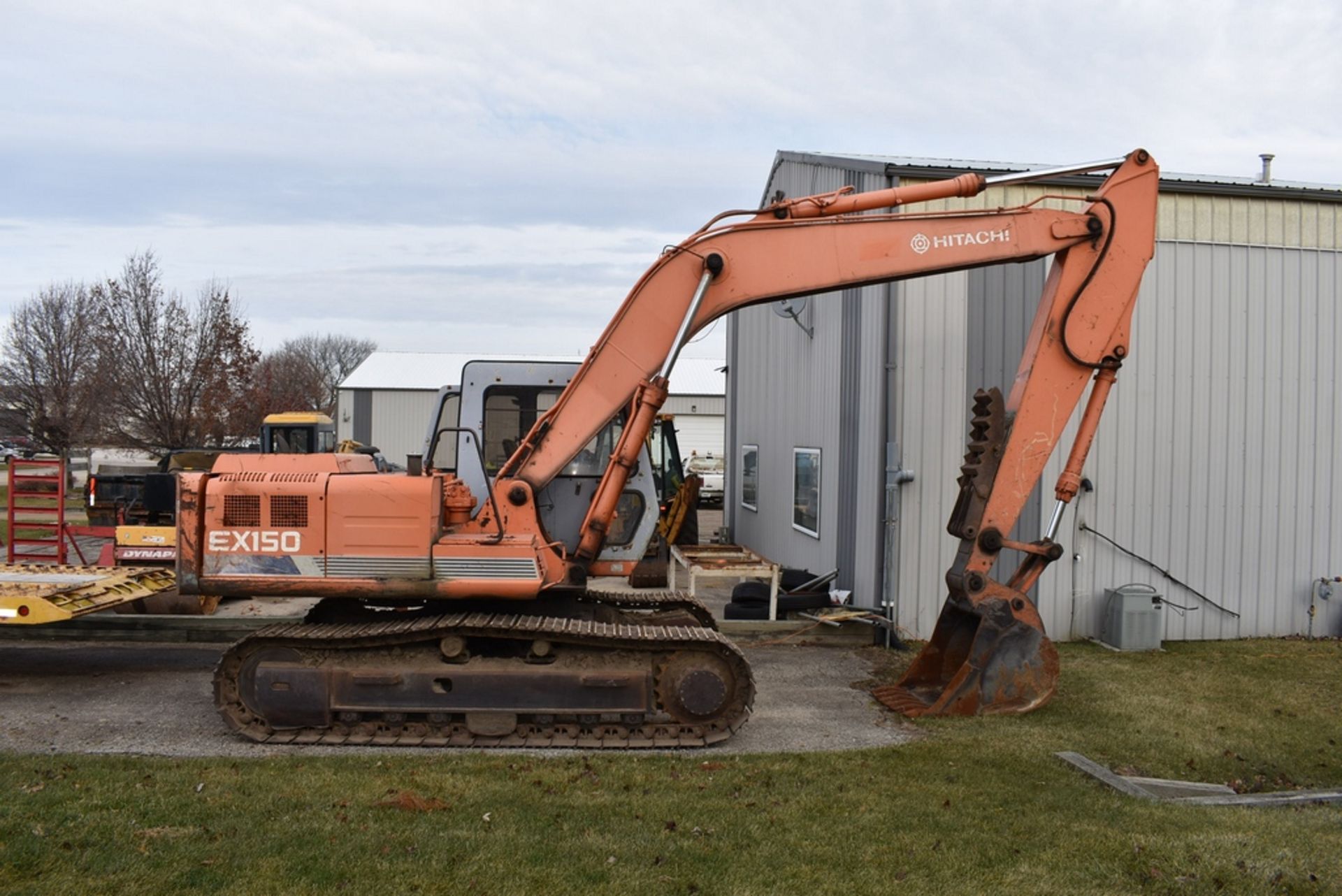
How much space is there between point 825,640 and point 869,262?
477cm

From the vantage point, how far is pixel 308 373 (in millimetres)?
75812

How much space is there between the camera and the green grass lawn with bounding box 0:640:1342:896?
5.46 metres

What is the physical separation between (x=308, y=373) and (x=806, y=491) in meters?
66.3

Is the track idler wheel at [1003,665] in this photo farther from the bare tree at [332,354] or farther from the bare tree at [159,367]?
the bare tree at [332,354]

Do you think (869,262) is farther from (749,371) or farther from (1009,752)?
(749,371)

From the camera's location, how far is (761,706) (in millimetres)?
9539

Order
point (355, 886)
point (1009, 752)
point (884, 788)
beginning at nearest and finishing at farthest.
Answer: point (355, 886) → point (884, 788) → point (1009, 752)

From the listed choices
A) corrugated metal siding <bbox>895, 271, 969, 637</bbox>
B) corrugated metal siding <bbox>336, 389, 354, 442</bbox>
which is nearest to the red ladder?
corrugated metal siding <bbox>895, 271, 969, 637</bbox>

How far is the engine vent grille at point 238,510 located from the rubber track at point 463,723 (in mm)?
836

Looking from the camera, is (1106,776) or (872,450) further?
(872,450)

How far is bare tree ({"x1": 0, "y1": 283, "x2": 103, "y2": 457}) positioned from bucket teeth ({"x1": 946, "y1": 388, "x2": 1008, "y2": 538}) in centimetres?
2374

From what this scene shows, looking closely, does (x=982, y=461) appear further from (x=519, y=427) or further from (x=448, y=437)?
(x=448, y=437)

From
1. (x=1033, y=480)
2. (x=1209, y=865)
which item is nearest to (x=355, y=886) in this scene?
(x=1209, y=865)

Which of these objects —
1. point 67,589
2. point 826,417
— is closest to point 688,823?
point 67,589
